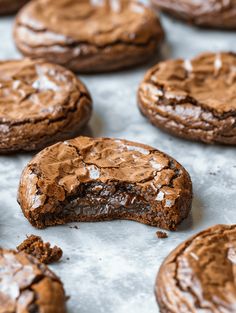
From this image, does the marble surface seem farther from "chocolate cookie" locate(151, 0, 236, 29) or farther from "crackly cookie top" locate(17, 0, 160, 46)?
"chocolate cookie" locate(151, 0, 236, 29)

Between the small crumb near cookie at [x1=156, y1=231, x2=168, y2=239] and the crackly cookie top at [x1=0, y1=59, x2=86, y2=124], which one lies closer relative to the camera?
the small crumb near cookie at [x1=156, y1=231, x2=168, y2=239]

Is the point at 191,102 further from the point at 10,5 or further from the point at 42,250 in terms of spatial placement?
the point at 10,5

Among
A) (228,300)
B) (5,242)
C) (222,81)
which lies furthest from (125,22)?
(228,300)

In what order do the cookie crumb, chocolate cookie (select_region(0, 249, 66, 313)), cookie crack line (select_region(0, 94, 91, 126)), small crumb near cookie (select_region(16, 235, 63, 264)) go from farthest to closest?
cookie crack line (select_region(0, 94, 91, 126))
the cookie crumb
small crumb near cookie (select_region(16, 235, 63, 264))
chocolate cookie (select_region(0, 249, 66, 313))

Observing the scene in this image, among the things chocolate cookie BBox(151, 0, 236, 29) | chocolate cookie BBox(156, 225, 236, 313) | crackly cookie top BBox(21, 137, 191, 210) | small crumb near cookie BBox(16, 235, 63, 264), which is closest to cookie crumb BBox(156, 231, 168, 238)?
crackly cookie top BBox(21, 137, 191, 210)

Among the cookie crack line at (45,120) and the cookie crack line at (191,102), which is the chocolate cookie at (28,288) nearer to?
the cookie crack line at (45,120)

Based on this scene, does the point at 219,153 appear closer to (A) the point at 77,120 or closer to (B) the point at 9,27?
(A) the point at 77,120
